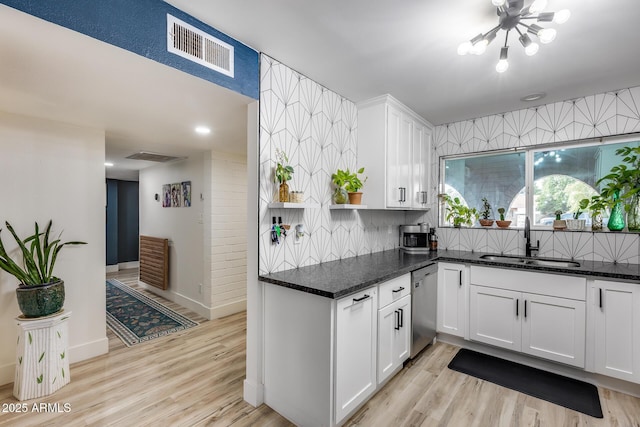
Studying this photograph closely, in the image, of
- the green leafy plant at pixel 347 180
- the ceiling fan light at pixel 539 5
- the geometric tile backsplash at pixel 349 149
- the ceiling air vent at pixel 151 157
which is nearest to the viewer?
the ceiling fan light at pixel 539 5

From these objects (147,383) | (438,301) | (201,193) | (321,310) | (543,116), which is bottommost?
(147,383)

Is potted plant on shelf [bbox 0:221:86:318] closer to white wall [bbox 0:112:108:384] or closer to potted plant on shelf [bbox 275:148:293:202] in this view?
white wall [bbox 0:112:108:384]

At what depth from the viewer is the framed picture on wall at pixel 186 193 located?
162 inches

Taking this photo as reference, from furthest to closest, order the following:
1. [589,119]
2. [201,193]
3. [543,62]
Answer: [201,193] → [589,119] → [543,62]

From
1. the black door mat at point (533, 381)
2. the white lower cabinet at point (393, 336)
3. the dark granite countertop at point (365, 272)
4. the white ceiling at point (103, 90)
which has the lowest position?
the black door mat at point (533, 381)

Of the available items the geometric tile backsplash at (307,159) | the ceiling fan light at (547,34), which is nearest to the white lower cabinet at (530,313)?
the geometric tile backsplash at (307,159)

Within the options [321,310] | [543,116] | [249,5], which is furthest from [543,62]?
[321,310]

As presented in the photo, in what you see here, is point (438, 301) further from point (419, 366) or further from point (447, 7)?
point (447, 7)

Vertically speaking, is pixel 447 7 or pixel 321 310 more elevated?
pixel 447 7

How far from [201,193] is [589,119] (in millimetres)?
4344

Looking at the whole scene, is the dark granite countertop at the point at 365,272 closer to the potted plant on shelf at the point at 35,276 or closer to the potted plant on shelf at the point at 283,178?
the potted plant on shelf at the point at 283,178

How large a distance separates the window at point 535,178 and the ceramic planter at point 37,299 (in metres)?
4.07

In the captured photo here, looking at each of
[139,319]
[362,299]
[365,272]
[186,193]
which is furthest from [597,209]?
[139,319]

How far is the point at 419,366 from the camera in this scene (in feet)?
8.30
